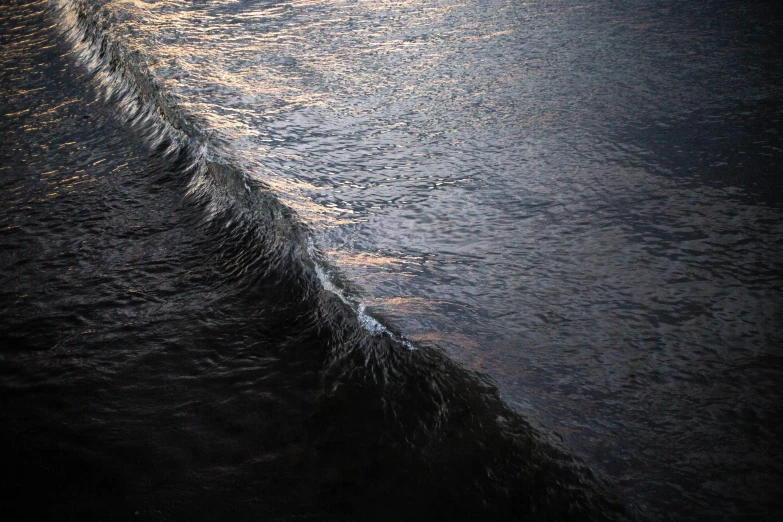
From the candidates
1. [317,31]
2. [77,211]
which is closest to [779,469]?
[77,211]

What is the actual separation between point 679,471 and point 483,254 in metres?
0.94

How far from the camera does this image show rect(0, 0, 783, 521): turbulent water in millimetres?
1469

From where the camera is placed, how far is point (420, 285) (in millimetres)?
1975

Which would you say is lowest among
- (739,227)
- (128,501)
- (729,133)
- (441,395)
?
(128,501)

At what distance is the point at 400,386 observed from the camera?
1719mm

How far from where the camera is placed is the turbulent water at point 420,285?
1.47 meters

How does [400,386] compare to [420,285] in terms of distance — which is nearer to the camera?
[400,386]

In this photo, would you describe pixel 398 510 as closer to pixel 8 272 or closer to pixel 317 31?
pixel 8 272

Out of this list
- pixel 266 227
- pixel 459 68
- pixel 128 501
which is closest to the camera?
pixel 128 501

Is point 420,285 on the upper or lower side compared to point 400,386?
upper

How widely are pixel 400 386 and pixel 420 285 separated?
38 cm

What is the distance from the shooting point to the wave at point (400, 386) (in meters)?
1.38

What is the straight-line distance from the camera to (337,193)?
2512 mm

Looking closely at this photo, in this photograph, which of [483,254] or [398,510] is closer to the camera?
[398,510]
